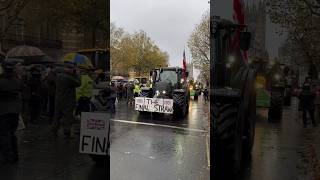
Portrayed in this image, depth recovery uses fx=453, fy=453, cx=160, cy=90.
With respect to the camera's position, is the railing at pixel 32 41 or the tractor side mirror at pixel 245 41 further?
the railing at pixel 32 41

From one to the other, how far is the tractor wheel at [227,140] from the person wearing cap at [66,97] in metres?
1.10

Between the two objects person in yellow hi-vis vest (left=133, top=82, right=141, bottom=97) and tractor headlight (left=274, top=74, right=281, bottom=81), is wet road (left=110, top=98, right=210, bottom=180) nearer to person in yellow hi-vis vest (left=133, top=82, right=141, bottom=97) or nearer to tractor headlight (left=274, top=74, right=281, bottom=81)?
person in yellow hi-vis vest (left=133, top=82, right=141, bottom=97)

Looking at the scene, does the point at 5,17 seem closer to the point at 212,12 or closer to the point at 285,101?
the point at 212,12

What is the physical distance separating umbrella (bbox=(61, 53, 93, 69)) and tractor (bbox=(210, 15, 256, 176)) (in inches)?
40.2

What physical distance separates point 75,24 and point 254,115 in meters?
1.32

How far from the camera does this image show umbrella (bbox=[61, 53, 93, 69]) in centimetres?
286

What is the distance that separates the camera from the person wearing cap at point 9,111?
291 cm

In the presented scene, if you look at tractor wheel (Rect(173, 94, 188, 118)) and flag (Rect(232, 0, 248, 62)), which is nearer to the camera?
flag (Rect(232, 0, 248, 62))

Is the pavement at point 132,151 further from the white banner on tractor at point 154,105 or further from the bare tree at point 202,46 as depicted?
the bare tree at point 202,46

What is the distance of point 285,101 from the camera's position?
2215mm

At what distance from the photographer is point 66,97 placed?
295 cm

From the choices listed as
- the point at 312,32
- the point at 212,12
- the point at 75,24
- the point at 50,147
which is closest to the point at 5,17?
the point at 75,24

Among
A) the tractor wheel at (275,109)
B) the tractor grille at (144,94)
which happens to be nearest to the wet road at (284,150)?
the tractor wheel at (275,109)

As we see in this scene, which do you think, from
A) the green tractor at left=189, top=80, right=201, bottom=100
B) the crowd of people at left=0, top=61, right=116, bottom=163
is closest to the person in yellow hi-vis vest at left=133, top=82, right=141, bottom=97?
the green tractor at left=189, top=80, right=201, bottom=100
